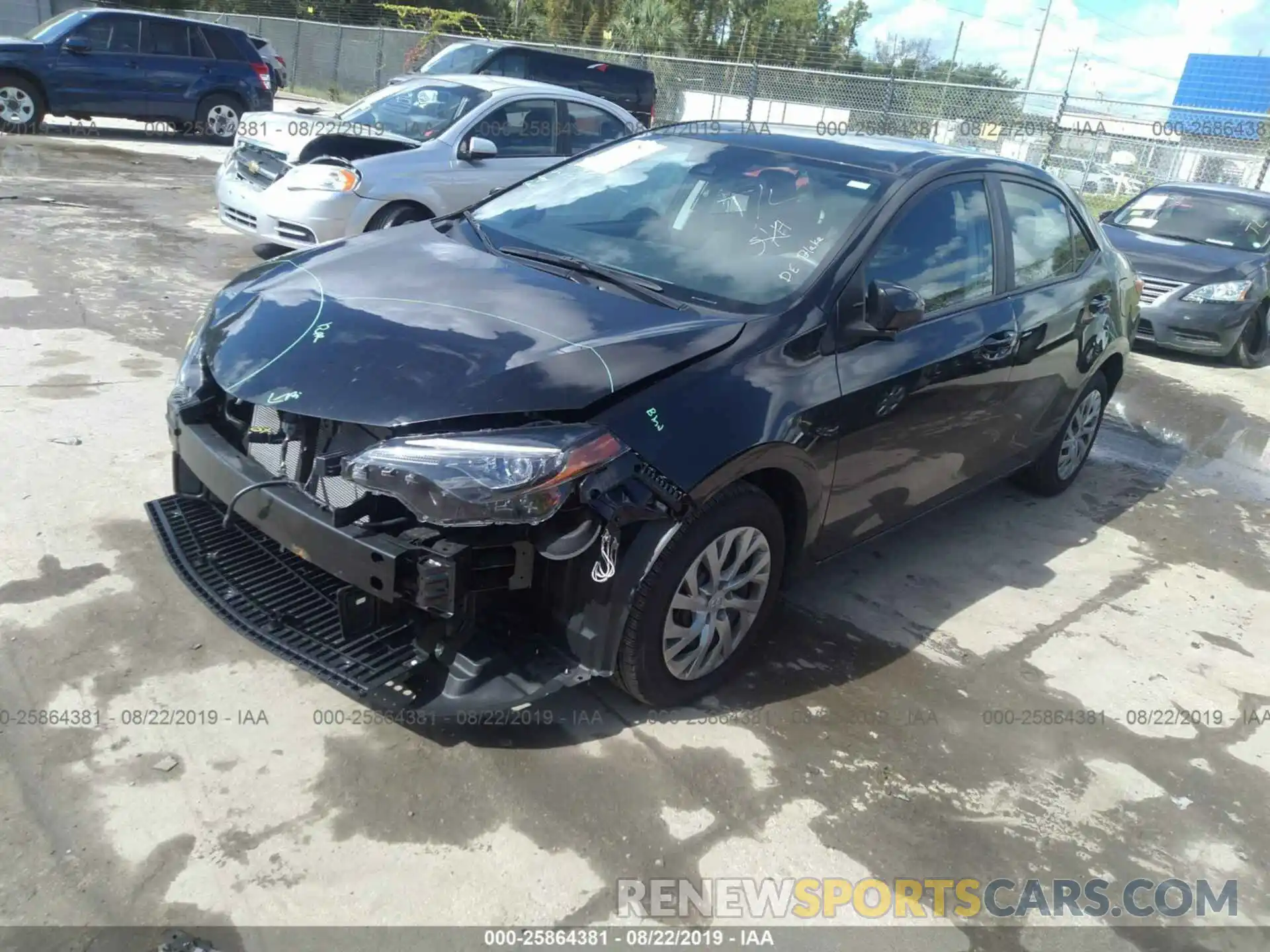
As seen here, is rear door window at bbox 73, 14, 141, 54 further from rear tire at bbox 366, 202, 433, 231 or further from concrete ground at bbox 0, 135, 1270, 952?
concrete ground at bbox 0, 135, 1270, 952

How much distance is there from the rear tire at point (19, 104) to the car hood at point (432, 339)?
42.7ft

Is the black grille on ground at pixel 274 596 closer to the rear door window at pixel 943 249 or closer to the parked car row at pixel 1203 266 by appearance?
the rear door window at pixel 943 249

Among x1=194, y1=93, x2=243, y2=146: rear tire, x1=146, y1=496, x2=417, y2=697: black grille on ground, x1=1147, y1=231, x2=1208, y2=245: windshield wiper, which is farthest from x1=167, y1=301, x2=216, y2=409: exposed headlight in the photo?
x1=194, y1=93, x2=243, y2=146: rear tire

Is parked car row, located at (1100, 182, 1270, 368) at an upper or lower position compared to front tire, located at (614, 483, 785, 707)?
upper

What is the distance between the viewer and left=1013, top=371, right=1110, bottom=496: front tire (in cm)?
525

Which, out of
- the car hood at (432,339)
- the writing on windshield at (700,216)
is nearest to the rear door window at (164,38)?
the writing on windshield at (700,216)

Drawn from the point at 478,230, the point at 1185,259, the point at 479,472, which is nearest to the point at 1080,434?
the point at 478,230

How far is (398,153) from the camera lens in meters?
7.96

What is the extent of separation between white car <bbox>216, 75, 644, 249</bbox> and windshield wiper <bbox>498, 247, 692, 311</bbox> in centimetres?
354

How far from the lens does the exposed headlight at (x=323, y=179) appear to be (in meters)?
7.52

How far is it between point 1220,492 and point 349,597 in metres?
5.60

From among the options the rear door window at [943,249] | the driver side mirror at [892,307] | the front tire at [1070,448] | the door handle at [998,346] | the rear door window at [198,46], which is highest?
the rear door window at [198,46]

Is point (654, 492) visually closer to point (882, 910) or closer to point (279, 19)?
point (882, 910)

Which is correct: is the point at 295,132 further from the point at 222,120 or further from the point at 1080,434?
the point at 222,120
